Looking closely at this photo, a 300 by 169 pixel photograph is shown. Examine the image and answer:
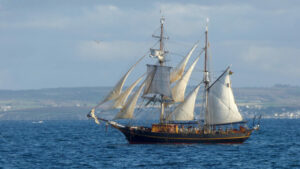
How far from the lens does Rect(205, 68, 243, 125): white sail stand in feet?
295

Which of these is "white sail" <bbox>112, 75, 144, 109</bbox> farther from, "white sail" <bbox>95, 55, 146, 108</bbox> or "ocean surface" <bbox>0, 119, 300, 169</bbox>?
"ocean surface" <bbox>0, 119, 300, 169</bbox>

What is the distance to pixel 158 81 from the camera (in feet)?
287

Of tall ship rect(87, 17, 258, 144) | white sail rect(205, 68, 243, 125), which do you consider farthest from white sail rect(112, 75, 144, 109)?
white sail rect(205, 68, 243, 125)

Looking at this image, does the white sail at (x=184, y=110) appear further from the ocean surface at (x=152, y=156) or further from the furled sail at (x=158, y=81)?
the ocean surface at (x=152, y=156)

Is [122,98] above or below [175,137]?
above

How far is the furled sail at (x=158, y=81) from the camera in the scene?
8756cm

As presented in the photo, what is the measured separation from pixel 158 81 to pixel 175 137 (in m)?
8.17

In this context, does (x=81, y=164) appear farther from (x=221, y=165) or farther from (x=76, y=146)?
(x=76, y=146)

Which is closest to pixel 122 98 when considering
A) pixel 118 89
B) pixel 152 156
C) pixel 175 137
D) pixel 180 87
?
pixel 118 89

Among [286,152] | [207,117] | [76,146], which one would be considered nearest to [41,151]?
[76,146]

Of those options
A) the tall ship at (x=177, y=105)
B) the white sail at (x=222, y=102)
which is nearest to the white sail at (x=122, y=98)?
the tall ship at (x=177, y=105)

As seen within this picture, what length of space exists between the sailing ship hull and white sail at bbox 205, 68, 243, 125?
95.3 inches

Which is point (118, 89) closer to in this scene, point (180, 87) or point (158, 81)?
point (158, 81)

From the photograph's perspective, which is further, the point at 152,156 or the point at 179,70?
the point at 179,70
